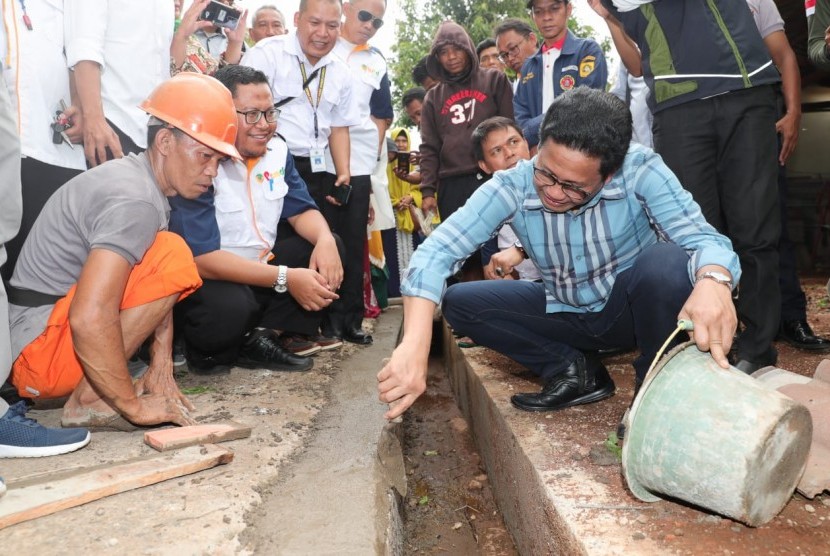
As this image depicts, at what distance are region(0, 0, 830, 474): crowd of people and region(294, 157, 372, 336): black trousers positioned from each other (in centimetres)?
17

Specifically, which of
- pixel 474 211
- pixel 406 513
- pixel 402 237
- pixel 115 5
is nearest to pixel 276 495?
pixel 406 513

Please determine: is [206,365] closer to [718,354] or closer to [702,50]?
[718,354]

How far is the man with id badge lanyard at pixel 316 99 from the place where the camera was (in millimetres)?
3643

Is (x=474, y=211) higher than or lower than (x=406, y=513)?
higher

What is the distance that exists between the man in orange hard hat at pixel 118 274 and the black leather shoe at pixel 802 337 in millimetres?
2561

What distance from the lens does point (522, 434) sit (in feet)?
7.12

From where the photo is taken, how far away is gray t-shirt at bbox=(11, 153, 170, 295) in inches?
81.1

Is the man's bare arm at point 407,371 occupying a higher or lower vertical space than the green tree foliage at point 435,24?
lower

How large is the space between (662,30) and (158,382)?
2299 millimetres

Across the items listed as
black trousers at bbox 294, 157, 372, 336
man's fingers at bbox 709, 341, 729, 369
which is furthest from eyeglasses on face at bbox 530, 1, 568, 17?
man's fingers at bbox 709, 341, 729, 369

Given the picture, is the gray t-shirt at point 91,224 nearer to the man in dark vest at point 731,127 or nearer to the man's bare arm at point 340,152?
the man's bare arm at point 340,152

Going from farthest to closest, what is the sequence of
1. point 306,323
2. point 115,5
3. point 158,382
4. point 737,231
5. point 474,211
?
1. point 306,323
2. point 115,5
3. point 737,231
4. point 158,382
5. point 474,211

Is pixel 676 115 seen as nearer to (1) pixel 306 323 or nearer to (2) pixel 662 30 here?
(2) pixel 662 30

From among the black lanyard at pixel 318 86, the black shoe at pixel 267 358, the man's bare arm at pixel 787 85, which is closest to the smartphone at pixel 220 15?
the black lanyard at pixel 318 86
